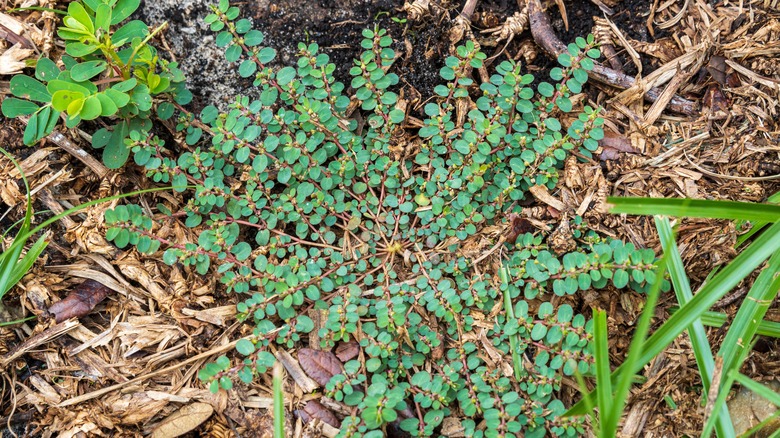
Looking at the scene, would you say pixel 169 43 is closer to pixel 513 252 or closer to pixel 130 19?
pixel 130 19

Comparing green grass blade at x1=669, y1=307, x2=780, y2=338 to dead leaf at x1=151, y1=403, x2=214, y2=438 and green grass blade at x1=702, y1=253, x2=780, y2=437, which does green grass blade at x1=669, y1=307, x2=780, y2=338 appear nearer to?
green grass blade at x1=702, y1=253, x2=780, y2=437

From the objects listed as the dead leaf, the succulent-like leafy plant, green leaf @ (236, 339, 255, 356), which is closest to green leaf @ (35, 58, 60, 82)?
the succulent-like leafy plant

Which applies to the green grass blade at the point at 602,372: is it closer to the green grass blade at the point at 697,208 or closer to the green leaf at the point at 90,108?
the green grass blade at the point at 697,208

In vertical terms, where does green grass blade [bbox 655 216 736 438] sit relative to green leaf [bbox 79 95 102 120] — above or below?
below

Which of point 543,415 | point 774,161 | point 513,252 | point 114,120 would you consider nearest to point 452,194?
point 513,252

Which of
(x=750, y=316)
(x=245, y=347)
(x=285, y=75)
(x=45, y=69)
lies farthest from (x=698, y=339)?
(x=45, y=69)
